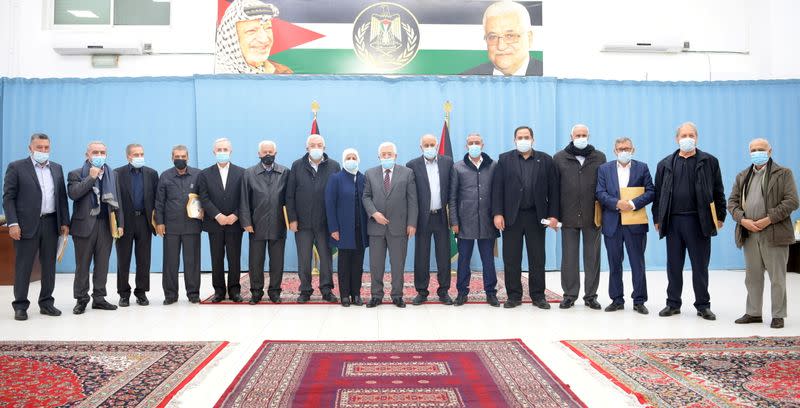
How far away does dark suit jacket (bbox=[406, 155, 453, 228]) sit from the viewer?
5.09 metres

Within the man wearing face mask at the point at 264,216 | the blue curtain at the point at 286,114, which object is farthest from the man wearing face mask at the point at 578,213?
the blue curtain at the point at 286,114

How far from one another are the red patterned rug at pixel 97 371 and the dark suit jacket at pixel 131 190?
171 centimetres

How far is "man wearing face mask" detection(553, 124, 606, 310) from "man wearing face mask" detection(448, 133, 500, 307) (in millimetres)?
561

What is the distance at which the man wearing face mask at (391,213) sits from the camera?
16.4 feet

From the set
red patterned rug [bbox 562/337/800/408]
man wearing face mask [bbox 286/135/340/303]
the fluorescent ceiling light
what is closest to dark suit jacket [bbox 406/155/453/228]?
man wearing face mask [bbox 286/135/340/303]

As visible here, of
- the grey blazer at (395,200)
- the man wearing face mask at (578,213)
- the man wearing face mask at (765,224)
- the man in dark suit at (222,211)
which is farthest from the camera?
the man in dark suit at (222,211)

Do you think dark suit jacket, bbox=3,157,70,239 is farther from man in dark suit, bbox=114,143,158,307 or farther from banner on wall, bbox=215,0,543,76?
banner on wall, bbox=215,0,543,76

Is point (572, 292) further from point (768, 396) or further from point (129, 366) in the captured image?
point (129, 366)

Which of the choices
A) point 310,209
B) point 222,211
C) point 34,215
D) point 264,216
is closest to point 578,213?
point 310,209

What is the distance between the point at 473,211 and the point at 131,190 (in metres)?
2.82

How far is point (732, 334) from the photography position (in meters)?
3.88

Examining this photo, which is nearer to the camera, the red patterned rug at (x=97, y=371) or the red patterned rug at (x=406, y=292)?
the red patterned rug at (x=97, y=371)

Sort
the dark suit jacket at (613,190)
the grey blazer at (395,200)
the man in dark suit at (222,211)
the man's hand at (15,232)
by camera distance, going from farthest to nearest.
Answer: the man in dark suit at (222,211) < the grey blazer at (395,200) < the dark suit jacket at (613,190) < the man's hand at (15,232)

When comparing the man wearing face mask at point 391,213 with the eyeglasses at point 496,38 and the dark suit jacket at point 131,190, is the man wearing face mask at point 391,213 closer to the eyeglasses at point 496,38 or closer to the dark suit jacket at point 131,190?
the dark suit jacket at point 131,190
